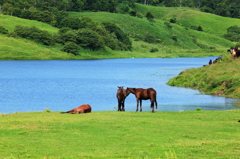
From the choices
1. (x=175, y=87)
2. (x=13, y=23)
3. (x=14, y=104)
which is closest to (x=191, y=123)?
(x=14, y=104)

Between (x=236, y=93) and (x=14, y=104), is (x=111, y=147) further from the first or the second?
(x=236, y=93)

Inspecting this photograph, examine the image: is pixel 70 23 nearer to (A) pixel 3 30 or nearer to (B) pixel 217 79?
(A) pixel 3 30

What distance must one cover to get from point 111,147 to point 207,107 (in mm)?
21051

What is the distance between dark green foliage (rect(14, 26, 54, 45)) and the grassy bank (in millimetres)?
80713

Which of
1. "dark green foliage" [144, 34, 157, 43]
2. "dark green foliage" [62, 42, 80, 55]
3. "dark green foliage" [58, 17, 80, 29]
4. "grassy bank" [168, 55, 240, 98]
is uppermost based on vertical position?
"dark green foliage" [58, 17, 80, 29]

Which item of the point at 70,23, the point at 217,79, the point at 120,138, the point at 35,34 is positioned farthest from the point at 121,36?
the point at 120,138

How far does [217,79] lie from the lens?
44781 millimetres

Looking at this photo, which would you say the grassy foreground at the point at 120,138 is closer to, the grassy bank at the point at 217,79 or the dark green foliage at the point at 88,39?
the grassy bank at the point at 217,79

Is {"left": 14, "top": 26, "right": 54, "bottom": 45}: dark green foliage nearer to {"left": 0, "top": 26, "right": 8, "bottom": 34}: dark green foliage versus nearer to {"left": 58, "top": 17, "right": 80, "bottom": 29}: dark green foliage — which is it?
{"left": 0, "top": 26, "right": 8, "bottom": 34}: dark green foliage

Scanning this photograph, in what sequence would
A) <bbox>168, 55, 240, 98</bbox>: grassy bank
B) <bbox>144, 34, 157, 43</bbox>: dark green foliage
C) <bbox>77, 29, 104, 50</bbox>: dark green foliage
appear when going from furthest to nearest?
<bbox>144, 34, 157, 43</bbox>: dark green foliage < <bbox>77, 29, 104, 50</bbox>: dark green foliage < <bbox>168, 55, 240, 98</bbox>: grassy bank

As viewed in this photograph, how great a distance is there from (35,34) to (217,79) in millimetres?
94076

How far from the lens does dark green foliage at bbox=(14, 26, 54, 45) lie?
130 metres

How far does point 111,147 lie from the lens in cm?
1339

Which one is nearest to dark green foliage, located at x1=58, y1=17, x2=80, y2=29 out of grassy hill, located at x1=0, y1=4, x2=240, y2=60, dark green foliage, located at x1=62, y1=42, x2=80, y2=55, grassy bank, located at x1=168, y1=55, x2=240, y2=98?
grassy hill, located at x1=0, y1=4, x2=240, y2=60
